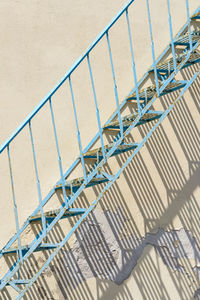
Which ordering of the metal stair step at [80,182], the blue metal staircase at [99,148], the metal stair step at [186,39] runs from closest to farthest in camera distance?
the blue metal staircase at [99,148] → the metal stair step at [80,182] → the metal stair step at [186,39]

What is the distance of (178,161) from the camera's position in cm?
830

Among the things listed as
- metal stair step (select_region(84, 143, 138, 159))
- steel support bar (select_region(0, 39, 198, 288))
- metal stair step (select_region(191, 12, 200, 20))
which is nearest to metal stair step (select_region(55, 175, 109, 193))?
steel support bar (select_region(0, 39, 198, 288))

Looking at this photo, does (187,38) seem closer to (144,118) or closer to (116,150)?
(144,118)

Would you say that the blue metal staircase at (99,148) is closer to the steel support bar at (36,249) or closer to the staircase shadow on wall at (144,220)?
the steel support bar at (36,249)

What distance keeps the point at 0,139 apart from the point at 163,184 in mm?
2235

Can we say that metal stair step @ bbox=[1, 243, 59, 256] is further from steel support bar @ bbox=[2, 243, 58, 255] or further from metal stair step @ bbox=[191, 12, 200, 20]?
metal stair step @ bbox=[191, 12, 200, 20]

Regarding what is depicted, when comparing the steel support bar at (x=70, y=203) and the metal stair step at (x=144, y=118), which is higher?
the metal stair step at (x=144, y=118)

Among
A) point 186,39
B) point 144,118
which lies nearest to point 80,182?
point 144,118

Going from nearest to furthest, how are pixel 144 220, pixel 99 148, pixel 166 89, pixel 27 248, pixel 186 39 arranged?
pixel 27 248, pixel 99 148, pixel 166 89, pixel 186 39, pixel 144 220

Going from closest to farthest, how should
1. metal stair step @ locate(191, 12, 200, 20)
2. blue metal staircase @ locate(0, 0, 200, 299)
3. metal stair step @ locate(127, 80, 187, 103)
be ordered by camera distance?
blue metal staircase @ locate(0, 0, 200, 299), metal stair step @ locate(127, 80, 187, 103), metal stair step @ locate(191, 12, 200, 20)

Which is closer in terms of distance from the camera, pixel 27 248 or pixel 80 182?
pixel 27 248

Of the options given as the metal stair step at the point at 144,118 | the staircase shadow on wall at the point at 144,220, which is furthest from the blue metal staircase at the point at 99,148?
the staircase shadow on wall at the point at 144,220

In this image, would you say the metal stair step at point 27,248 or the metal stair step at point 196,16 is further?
the metal stair step at point 196,16

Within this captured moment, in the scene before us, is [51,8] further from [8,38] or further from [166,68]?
[166,68]
